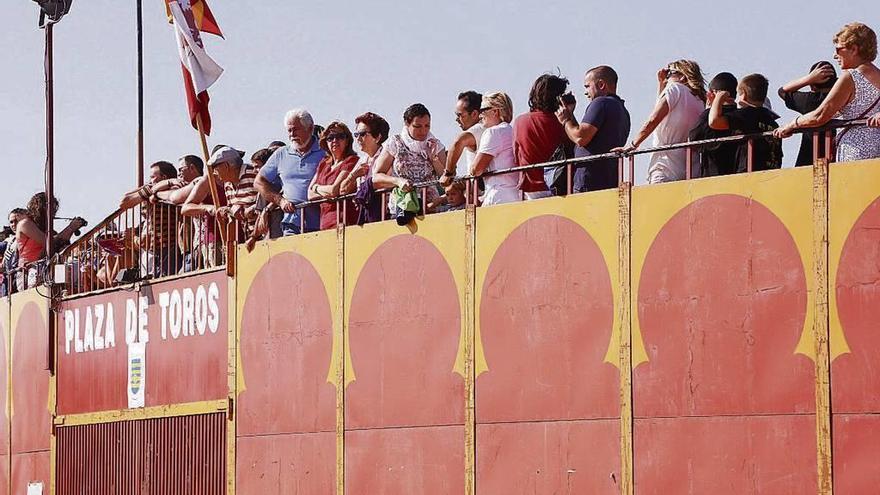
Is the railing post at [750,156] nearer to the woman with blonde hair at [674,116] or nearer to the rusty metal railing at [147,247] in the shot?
the woman with blonde hair at [674,116]

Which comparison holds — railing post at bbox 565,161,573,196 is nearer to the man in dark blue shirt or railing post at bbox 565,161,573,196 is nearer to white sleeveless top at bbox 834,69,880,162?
the man in dark blue shirt

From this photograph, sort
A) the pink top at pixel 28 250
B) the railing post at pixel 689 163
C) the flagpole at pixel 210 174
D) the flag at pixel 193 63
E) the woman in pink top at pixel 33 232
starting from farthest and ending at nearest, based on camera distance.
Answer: the pink top at pixel 28 250
the woman in pink top at pixel 33 232
the flag at pixel 193 63
the flagpole at pixel 210 174
the railing post at pixel 689 163

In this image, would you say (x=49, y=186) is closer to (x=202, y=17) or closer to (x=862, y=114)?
(x=202, y=17)

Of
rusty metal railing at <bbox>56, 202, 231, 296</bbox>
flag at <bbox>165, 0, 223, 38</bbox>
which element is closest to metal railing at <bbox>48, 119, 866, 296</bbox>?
rusty metal railing at <bbox>56, 202, 231, 296</bbox>

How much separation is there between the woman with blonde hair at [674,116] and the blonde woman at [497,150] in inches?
56.3

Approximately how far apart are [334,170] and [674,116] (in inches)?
159

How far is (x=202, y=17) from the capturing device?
17.8 meters

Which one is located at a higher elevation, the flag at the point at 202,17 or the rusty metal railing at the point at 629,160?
the flag at the point at 202,17

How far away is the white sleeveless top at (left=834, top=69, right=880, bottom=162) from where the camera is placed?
10.7 meters

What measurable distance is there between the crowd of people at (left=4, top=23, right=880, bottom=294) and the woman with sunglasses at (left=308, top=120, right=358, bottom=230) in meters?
0.01

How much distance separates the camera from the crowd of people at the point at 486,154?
11094 millimetres

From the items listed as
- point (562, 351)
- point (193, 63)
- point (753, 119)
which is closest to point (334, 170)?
point (193, 63)

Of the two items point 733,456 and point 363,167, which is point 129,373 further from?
point 733,456

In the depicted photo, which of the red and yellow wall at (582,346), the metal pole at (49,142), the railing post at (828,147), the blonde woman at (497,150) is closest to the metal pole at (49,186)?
the metal pole at (49,142)
